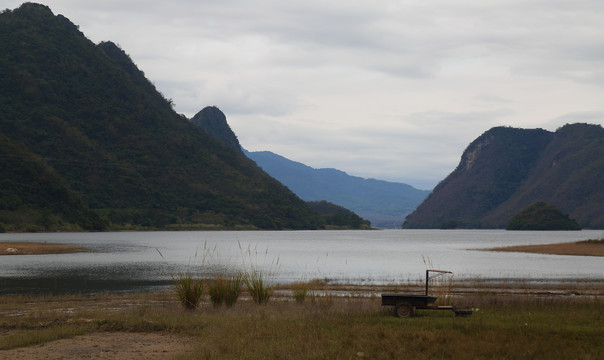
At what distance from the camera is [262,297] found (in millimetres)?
23250

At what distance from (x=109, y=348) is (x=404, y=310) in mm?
7859

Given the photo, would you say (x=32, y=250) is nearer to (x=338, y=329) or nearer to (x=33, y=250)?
(x=33, y=250)

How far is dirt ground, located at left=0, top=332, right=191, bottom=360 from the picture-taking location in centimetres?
1441

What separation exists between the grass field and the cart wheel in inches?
12.8

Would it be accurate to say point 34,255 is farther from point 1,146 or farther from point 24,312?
point 1,146

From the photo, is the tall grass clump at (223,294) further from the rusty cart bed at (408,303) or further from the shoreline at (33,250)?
the shoreline at (33,250)

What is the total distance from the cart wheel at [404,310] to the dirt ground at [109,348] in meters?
5.75

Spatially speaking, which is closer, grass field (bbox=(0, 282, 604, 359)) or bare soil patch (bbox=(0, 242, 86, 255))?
grass field (bbox=(0, 282, 604, 359))

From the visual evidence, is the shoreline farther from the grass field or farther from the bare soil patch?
the grass field

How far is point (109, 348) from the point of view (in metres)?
15.4

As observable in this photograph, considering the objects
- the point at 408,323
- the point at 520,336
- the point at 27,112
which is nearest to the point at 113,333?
the point at 408,323

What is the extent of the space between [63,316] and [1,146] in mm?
123750

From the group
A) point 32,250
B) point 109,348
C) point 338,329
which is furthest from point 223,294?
point 32,250

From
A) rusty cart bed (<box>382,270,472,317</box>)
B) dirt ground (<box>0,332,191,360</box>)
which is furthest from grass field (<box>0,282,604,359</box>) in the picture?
rusty cart bed (<box>382,270,472,317</box>)
